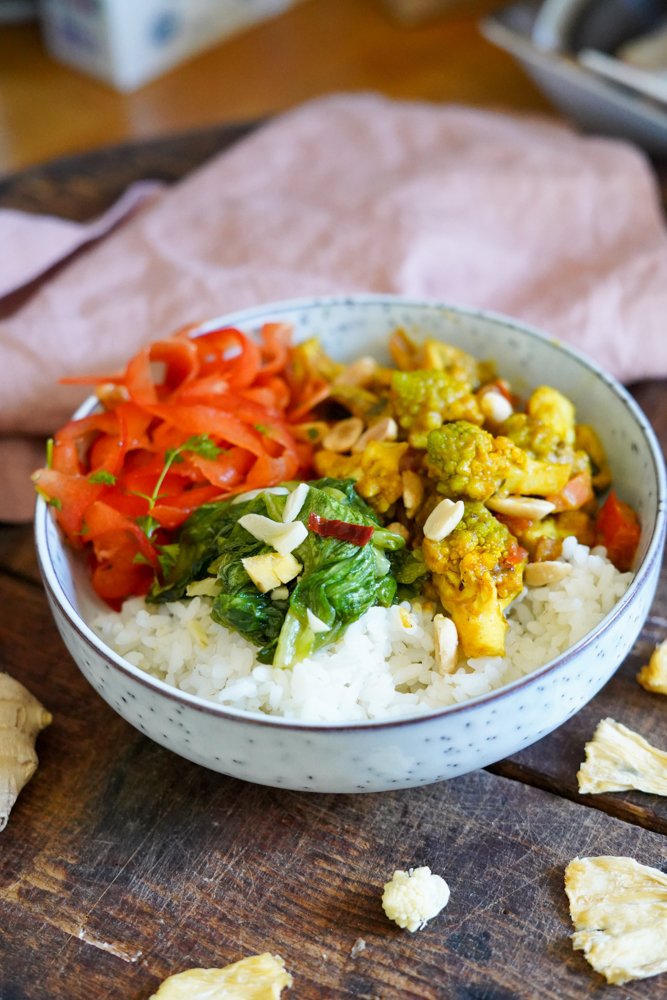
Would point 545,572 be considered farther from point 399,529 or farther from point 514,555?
point 399,529

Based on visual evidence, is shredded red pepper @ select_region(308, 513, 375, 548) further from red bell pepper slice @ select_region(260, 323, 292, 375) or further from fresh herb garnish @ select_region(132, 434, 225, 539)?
red bell pepper slice @ select_region(260, 323, 292, 375)

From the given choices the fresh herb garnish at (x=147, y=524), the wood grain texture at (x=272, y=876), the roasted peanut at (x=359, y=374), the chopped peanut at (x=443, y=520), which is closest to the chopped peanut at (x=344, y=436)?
the roasted peanut at (x=359, y=374)

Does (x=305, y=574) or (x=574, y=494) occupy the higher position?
(x=574, y=494)

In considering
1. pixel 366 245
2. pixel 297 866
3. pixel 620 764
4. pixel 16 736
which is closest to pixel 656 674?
pixel 620 764

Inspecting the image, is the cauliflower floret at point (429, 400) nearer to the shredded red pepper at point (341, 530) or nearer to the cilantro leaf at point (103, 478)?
the shredded red pepper at point (341, 530)

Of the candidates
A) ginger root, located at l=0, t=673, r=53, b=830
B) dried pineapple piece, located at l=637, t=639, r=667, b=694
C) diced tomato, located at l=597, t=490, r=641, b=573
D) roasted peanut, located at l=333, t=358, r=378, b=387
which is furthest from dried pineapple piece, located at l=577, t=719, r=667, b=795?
Result: ginger root, located at l=0, t=673, r=53, b=830

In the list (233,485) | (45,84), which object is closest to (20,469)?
(233,485)
